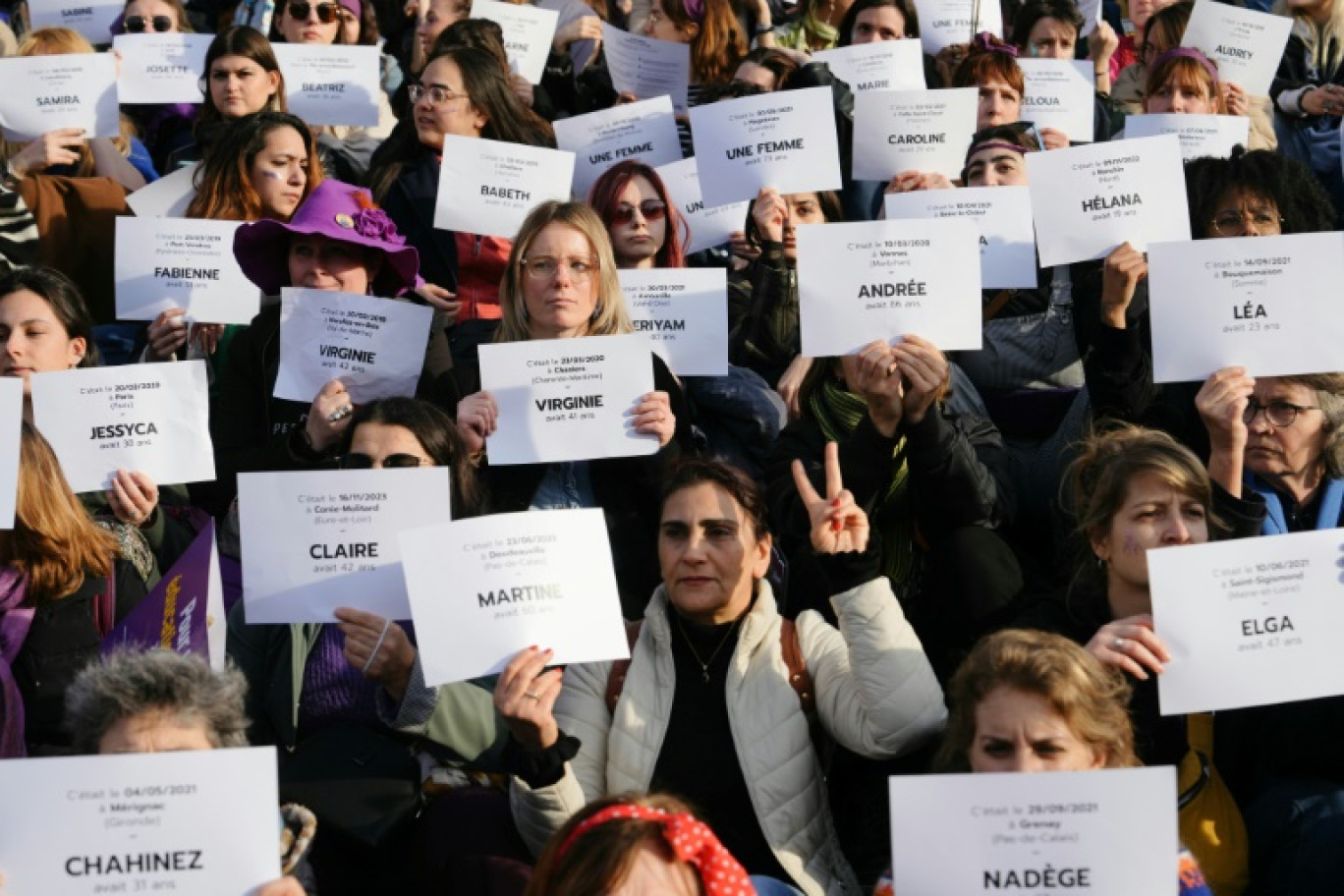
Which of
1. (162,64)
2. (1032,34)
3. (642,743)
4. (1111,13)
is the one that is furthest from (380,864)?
(1111,13)

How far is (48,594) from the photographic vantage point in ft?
19.4

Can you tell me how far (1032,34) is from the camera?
10781mm

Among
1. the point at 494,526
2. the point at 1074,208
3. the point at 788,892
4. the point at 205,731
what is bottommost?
the point at 788,892

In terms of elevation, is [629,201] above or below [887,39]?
below

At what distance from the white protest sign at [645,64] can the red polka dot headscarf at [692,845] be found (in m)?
6.44

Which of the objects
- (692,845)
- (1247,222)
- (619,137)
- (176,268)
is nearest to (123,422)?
(176,268)

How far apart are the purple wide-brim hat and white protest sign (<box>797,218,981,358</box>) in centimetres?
179

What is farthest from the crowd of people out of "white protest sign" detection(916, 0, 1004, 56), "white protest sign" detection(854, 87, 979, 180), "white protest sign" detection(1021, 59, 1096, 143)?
"white protest sign" detection(916, 0, 1004, 56)

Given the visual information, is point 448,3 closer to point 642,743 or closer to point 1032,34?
point 1032,34

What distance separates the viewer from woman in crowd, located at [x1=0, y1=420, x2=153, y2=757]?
579 centimetres

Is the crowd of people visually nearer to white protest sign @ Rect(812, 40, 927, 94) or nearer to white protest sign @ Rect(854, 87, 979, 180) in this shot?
white protest sign @ Rect(854, 87, 979, 180)

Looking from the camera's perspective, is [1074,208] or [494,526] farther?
[1074,208]

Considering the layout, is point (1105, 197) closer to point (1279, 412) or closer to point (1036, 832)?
point (1279, 412)

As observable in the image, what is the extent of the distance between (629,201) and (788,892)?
3.48 m
